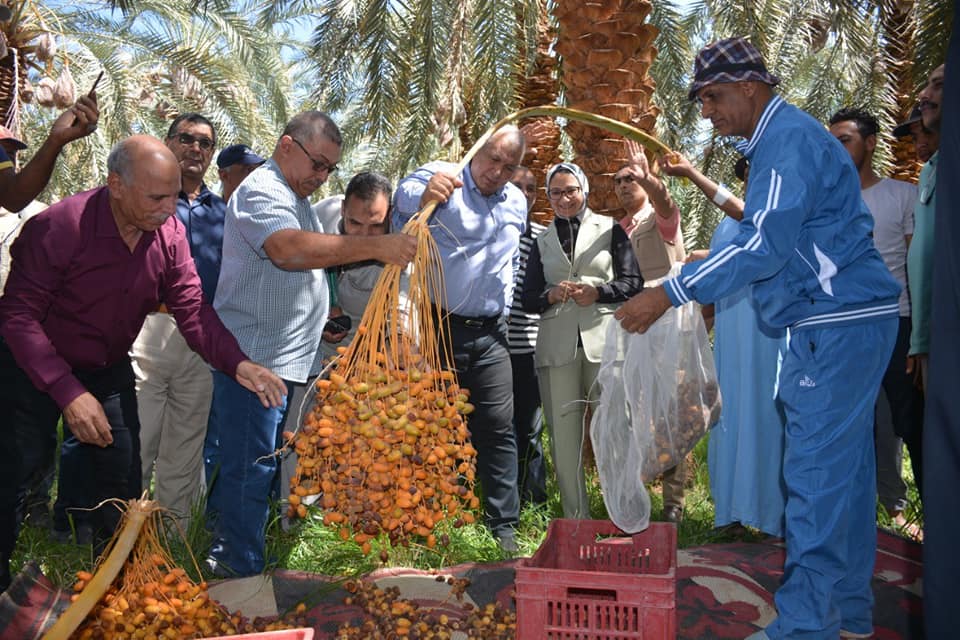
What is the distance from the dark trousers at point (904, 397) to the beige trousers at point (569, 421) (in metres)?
1.46

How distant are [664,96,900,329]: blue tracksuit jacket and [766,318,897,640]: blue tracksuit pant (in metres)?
0.09

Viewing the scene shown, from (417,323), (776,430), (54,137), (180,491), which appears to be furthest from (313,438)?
(776,430)

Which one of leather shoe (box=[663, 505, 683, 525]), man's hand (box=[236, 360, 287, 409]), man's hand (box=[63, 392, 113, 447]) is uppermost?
man's hand (box=[236, 360, 287, 409])

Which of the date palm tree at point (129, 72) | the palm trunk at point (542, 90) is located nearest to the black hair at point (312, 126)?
the palm trunk at point (542, 90)

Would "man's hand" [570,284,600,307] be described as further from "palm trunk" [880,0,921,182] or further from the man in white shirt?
"palm trunk" [880,0,921,182]

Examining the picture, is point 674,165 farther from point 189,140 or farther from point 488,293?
point 189,140

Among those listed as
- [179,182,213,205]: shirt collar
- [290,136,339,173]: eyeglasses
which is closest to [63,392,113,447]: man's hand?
[290,136,339,173]: eyeglasses

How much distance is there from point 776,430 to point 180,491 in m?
2.95

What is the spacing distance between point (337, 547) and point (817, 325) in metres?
2.40

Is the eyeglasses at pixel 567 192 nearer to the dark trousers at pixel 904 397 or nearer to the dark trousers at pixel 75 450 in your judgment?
the dark trousers at pixel 904 397

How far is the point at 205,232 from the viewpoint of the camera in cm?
462

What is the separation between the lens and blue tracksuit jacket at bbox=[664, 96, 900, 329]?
2.98 meters

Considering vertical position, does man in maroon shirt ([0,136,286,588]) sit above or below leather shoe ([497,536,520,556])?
above

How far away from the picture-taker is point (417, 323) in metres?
3.21
